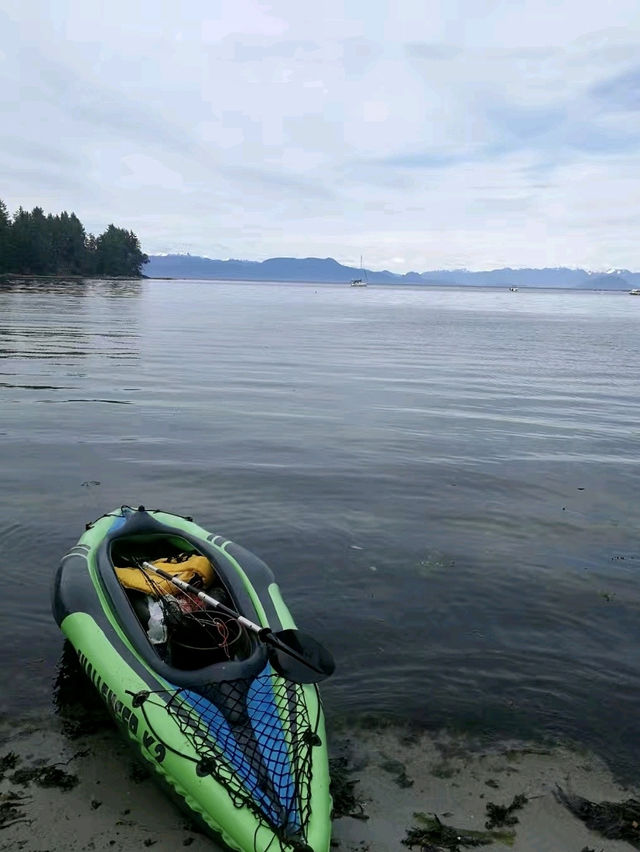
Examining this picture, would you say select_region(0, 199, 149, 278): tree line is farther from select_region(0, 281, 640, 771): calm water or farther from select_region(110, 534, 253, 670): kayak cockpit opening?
select_region(110, 534, 253, 670): kayak cockpit opening

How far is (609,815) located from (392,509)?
716 centimetres

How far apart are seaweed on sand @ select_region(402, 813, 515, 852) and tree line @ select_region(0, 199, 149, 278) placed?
402 ft

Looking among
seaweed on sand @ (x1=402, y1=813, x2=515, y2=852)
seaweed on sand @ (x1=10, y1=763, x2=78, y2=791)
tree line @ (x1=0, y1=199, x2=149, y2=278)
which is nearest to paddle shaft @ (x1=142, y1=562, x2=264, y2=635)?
seaweed on sand @ (x1=10, y1=763, x2=78, y2=791)

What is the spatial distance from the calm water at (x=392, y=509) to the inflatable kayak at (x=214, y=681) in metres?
1.07

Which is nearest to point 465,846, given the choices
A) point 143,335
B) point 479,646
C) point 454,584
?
point 479,646

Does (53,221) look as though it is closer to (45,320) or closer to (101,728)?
(45,320)

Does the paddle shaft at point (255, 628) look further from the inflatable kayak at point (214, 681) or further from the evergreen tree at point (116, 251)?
the evergreen tree at point (116, 251)

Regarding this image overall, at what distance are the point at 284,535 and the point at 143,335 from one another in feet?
108

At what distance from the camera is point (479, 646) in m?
8.15

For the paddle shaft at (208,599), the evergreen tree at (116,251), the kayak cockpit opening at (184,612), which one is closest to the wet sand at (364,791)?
the kayak cockpit opening at (184,612)

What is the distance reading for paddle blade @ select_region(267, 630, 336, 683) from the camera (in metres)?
6.09

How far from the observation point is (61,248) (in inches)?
5546

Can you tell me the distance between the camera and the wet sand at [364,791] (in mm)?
5246

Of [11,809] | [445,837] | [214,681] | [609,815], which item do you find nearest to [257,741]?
[214,681]
